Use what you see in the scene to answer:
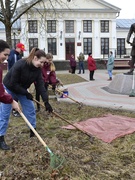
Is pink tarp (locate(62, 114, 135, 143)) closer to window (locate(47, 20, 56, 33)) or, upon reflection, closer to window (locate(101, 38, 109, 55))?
window (locate(47, 20, 56, 33))

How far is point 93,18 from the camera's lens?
39062mm

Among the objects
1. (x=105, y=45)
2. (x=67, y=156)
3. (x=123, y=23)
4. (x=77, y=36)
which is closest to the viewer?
(x=67, y=156)

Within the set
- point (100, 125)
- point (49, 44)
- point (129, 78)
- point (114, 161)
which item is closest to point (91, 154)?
point (114, 161)

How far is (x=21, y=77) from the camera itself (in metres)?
4.20

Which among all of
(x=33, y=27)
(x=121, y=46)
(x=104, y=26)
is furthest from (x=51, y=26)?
(x=121, y=46)

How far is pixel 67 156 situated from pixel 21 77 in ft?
4.54

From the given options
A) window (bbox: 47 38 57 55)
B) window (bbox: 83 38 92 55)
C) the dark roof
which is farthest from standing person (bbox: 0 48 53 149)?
the dark roof

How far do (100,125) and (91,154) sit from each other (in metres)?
1.52

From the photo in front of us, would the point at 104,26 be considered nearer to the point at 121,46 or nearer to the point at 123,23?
the point at 121,46

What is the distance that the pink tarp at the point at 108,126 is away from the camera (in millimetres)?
4730

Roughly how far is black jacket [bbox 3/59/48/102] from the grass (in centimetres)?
81

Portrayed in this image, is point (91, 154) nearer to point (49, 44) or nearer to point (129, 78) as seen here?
point (129, 78)

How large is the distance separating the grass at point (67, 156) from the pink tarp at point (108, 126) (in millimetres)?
177

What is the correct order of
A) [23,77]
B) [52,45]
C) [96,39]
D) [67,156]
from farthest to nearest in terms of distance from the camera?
[96,39] → [52,45] → [23,77] → [67,156]
